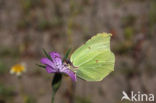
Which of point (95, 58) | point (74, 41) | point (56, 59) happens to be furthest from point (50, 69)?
point (74, 41)

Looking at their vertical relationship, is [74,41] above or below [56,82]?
above

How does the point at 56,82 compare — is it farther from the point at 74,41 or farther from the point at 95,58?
the point at 74,41

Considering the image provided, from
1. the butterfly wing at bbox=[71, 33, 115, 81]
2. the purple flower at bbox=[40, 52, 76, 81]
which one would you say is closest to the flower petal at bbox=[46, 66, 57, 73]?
the purple flower at bbox=[40, 52, 76, 81]

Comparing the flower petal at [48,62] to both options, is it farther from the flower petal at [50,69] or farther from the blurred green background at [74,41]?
the blurred green background at [74,41]

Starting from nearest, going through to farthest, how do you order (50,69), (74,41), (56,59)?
1. (50,69)
2. (56,59)
3. (74,41)

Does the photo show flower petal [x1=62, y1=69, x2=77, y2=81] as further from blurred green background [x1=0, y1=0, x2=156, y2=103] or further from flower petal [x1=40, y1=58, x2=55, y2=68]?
blurred green background [x1=0, y1=0, x2=156, y2=103]

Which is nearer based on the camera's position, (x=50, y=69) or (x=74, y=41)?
(x=50, y=69)

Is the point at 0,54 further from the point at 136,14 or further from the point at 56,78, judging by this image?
the point at 56,78
